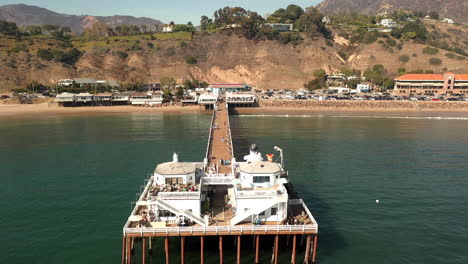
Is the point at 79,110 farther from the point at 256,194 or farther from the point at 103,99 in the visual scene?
the point at 256,194

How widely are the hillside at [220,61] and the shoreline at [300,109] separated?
144ft

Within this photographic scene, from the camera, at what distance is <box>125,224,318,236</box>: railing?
92.7 ft

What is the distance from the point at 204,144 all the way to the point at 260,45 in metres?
137

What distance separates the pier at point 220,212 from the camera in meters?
28.7

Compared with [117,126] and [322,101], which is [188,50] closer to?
[322,101]

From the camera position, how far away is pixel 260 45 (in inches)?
7707

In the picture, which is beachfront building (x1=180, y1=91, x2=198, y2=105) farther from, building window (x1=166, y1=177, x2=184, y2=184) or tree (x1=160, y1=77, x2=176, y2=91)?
building window (x1=166, y1=177, x2=184, y2=184)

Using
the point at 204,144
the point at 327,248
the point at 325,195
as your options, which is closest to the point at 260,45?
the point at 204,144

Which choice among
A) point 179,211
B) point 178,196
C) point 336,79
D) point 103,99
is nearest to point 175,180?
point 178,196

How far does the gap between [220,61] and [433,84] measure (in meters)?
101

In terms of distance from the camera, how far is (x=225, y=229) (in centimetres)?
2866

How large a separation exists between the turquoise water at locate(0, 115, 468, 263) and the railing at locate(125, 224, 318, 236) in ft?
11.7

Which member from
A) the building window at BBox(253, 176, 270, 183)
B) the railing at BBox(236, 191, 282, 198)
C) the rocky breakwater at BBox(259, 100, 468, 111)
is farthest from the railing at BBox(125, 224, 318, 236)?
the rocky breakwater at BBox(259, 100, 468, 111)

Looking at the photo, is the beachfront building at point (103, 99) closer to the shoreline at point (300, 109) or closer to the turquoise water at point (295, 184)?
the shoreline at point (300, 109)
